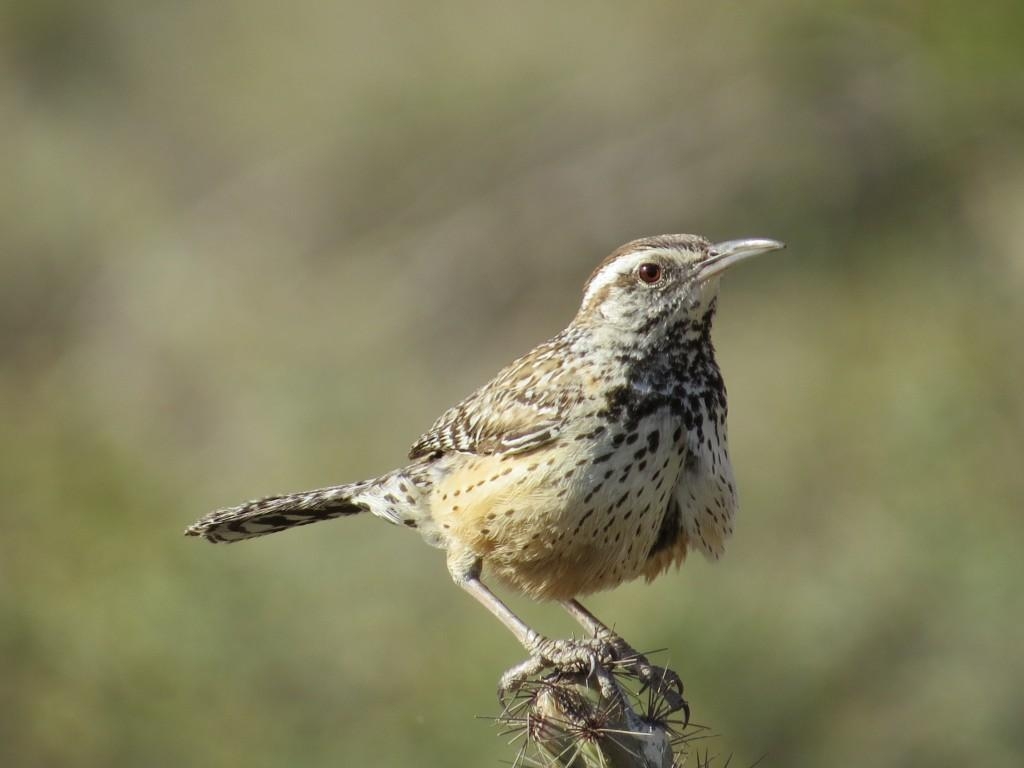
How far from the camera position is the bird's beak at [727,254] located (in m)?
3.12

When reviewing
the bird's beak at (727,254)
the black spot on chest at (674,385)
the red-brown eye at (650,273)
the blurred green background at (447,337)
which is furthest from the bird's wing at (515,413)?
the blurred green background at (447,337)

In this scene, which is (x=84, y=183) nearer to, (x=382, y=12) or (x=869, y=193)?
(x=382, y=12)

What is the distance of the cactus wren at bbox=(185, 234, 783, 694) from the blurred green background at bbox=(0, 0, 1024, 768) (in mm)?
1905

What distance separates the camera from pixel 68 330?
1034cm

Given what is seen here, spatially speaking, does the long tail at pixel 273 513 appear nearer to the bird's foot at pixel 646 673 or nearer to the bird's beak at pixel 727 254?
the bird's foot at pixel 646 673

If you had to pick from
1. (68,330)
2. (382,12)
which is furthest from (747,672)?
(382,12)

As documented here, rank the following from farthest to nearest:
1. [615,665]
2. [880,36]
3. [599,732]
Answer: [880,36]
[615,665]
[599,732]

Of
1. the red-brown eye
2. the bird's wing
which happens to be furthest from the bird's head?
the bird's wing

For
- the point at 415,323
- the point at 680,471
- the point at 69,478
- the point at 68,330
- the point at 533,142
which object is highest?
the point at 68,330

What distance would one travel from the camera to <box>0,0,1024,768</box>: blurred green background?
5500 mm

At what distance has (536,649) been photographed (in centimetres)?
295

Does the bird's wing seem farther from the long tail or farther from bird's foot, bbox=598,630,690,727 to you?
bird's foot, bbox=598,630,690,727

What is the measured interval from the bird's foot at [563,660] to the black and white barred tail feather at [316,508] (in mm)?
679

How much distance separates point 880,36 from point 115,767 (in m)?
6.63
